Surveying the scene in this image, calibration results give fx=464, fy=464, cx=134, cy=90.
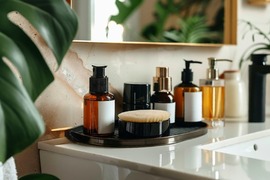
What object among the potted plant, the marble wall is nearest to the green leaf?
the marble wall

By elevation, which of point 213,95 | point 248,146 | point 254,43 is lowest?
point 248,146

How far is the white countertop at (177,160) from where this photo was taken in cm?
65

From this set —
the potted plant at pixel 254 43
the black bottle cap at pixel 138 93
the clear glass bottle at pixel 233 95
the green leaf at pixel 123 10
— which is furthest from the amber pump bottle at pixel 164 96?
the potted plant at pixel 254 43

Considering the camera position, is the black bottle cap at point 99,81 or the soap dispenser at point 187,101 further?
the soap dispenser at point 187,101

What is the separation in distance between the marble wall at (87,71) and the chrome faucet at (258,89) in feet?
0.49

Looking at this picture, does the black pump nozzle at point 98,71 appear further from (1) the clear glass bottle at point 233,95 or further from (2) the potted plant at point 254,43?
(2) the potted plant at point 254,43

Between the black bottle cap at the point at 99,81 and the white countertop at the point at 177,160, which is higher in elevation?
the black bottle cap at the point at 99,81

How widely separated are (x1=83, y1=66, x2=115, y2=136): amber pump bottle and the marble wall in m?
0.09

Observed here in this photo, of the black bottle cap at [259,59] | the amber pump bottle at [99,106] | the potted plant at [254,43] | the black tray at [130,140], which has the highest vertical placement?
the potted plant at [254,43]

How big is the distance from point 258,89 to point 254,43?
0.32m

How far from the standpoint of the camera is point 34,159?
0.88m

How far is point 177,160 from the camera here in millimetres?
730

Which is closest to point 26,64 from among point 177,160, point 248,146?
point 177,160

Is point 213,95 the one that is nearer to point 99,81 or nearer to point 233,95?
point 233,95
